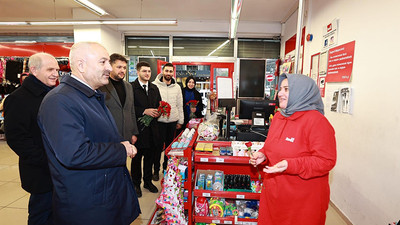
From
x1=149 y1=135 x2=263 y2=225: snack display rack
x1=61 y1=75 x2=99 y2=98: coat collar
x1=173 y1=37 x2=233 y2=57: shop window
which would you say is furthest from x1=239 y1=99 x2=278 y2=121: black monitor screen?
x1=173 y1=37 x2=233 y2=57: shop window

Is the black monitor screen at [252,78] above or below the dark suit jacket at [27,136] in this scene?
above

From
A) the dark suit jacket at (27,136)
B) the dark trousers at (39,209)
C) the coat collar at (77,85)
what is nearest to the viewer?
the coat collar at (77,85)

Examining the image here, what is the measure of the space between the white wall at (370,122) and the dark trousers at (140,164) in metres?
2.78

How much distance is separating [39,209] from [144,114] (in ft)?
5.42

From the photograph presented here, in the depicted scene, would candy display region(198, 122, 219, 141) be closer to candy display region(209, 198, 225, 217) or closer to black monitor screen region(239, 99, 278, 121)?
black monitor screen region(239, 99, 278, 121)

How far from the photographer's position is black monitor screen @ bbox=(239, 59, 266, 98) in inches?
283

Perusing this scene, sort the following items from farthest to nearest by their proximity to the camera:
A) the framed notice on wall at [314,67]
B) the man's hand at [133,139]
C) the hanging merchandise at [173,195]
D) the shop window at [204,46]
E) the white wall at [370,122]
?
the shop window at [204,46] → the framed notice on wall at [314,67] → the man's hand at [133,139] → the hanging merchandise at [173,195] → the white wall at [370,122]

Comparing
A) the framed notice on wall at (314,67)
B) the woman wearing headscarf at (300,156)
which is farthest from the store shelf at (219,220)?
the framed notice on wall at (314,67)

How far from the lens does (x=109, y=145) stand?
131 cm

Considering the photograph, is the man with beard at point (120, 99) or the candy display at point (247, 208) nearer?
the candy display at point (247, 208)

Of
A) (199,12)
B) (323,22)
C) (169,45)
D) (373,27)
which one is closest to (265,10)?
(199,12)

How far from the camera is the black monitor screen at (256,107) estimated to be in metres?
2.83

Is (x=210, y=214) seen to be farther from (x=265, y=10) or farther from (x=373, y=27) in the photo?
(x=265, y=10)

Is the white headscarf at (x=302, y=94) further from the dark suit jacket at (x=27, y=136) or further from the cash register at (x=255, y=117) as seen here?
the dark suit jacket at (x=27, y=136)
